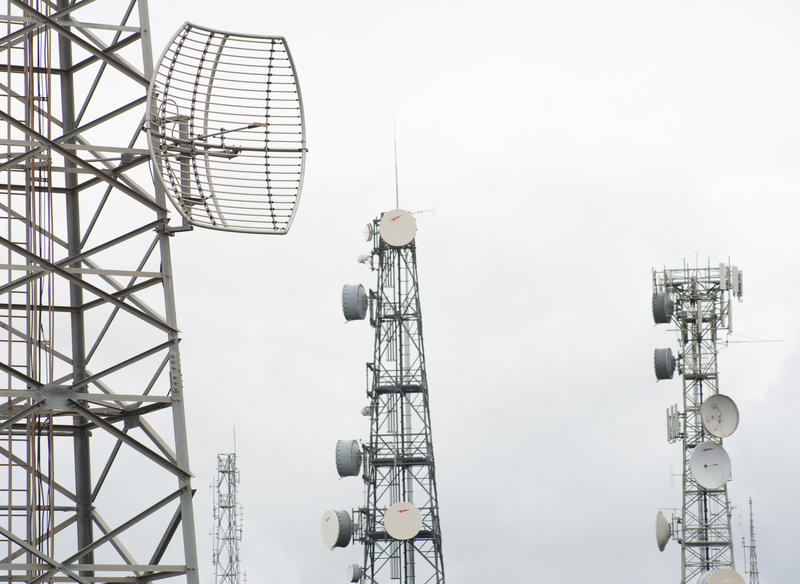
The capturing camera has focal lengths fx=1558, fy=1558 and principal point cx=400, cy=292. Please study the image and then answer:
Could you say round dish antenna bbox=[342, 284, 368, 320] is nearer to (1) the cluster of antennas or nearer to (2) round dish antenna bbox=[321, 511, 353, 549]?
(1) the cluster of antennas

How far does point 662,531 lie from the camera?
206 ft

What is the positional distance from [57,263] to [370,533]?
37714mm

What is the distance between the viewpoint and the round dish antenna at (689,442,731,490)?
60.1 metres

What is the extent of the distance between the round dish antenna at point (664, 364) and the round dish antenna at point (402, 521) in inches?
450

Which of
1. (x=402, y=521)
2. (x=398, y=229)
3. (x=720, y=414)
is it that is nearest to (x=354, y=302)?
(x=398, y=229)

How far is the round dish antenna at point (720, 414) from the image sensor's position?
61.3 metres

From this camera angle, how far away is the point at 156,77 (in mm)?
25031

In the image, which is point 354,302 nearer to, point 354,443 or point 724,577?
point 354,443

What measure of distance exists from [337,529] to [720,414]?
16093mm

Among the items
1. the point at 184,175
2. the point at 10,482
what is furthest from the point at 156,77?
the point at 10,482

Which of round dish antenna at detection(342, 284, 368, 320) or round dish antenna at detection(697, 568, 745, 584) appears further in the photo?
round dish antenna at detection(342, 284, 368, 320)

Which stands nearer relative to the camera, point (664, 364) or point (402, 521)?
point (402, 521)

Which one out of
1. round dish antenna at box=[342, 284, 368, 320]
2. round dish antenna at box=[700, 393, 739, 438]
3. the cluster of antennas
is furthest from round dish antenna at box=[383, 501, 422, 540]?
round dish antenna at box=[700, 393, 739, 438]

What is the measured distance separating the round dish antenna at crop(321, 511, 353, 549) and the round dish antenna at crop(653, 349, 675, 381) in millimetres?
14019
